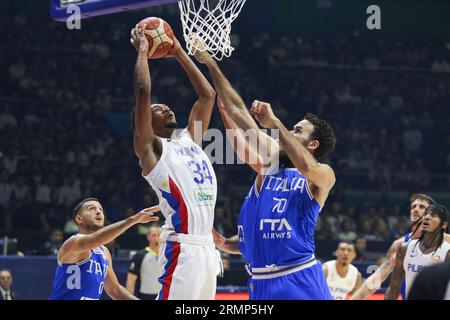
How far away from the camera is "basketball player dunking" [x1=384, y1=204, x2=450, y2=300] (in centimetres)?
713

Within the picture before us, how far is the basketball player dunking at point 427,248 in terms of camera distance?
281 inches

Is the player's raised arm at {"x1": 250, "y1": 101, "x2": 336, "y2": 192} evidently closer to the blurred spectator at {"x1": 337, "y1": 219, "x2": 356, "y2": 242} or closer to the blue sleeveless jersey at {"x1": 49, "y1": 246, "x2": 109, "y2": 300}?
the blue sleeveless jersey at {"x1": 49, "y1": 246, "x2": 109, "y2": 300}

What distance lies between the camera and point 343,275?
941 cm

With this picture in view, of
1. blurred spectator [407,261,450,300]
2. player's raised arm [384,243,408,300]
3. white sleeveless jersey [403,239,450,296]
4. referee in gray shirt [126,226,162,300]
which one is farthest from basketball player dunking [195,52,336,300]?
referee in gray shirt [126,226,162,300]

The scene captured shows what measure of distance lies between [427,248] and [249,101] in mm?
10005

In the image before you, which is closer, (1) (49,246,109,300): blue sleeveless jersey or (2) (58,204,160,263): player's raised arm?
(2) (58,204,160,263): player's raised arm

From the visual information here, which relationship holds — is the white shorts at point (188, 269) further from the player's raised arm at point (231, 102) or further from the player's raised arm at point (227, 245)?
the player's raised arm at point (231, 102)

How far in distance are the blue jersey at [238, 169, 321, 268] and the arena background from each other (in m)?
6.04

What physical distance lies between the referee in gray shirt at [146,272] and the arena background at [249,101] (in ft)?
3.09

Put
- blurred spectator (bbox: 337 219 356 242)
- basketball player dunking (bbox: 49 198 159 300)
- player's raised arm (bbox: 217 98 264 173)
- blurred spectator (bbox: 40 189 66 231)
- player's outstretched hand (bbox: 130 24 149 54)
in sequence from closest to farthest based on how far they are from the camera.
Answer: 1. player's outstretched hand (bbox: 130 24 149 54)
2. player's raised arm (bbox: 217 98 264 173)
3. basketball player dunking (bbox: 49 198 159 300)
4. blurred spectator (bbox: 40 189 66 231)
5. blurred spectator (bbox: 337 219 356 242)

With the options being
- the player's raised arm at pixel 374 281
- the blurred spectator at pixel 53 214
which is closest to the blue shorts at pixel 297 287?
the player's raised arm at pixel 374 281

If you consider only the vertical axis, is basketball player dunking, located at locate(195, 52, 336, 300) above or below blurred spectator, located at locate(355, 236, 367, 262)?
above

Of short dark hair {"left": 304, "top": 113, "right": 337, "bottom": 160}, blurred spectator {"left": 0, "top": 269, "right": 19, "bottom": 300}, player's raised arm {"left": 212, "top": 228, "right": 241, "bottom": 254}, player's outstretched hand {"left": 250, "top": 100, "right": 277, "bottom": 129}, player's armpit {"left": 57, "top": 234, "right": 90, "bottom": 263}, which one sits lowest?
blurred spectator {"left": 0, "top": 269, "right": 19, "bottom": 300}
